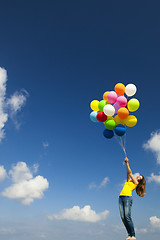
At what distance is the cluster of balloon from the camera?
793cm

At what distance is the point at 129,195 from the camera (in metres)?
6.07

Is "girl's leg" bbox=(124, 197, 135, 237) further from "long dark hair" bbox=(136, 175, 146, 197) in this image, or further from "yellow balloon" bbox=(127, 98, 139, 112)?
"yellow balloon" bbox=(127, 98, 139, 112)

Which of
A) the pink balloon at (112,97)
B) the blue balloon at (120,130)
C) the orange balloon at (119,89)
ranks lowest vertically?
the blue balloon at (120,130)

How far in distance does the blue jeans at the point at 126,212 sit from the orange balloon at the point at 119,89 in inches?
162

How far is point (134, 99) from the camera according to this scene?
27.1 feet

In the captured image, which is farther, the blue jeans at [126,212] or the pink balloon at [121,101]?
the pink balloon at [121,101]

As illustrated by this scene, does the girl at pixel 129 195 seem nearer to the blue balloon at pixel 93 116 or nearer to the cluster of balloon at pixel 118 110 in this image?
the cluster of balloon at pixel 118 110

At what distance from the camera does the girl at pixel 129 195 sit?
19.2ft

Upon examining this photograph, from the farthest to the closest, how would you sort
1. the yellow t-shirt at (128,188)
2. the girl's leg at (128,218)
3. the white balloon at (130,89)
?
the white balloon at (130,89)
the yellow t-shirt at (128,188)
the girl's leg at (128,218)

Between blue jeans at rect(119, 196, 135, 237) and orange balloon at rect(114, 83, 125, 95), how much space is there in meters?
4.11

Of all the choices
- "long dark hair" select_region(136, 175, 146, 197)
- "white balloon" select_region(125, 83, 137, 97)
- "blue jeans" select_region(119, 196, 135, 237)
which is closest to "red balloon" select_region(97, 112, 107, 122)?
"white balloon" select_region(125, 83, 137, 97)

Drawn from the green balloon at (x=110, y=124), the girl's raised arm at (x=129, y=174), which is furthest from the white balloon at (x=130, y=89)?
the girl's raised arm at (x=129, y=174)

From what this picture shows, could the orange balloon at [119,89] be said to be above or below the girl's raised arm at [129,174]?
above

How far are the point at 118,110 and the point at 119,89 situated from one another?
3.18ft
